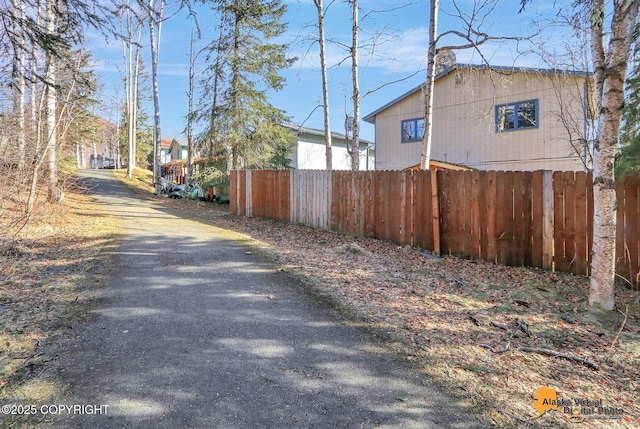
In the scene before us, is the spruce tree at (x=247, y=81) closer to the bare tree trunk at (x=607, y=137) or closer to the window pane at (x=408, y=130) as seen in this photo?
the window pane at (x=408, y=130)

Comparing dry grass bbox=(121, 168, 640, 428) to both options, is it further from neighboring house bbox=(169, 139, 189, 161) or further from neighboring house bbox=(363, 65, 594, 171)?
neighboring house bbox=(169, 139, 189, 161)

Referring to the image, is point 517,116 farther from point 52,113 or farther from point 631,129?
point 52,113

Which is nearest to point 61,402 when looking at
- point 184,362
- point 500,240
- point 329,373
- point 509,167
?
point 184,362

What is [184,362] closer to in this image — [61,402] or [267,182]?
[61,402]

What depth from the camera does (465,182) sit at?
711cm

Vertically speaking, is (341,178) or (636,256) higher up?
(341,178)

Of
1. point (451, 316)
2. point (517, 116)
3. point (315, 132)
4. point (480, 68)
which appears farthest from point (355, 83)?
point (315, 132)

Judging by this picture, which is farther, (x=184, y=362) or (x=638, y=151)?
(x=638, y=151)

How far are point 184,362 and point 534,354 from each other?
3.13 m

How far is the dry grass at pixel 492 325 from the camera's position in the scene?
2764mm

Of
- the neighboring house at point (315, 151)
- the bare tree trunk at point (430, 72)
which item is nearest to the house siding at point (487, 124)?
the bare tree trunk at point (430, 72)

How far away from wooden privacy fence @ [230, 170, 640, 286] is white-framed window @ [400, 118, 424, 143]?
7.14 m

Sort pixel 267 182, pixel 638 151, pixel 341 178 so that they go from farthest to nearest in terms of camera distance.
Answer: pixel 267 182 → pixel 341 178 → pixel 638 151

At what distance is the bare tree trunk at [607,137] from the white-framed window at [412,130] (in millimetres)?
11191
